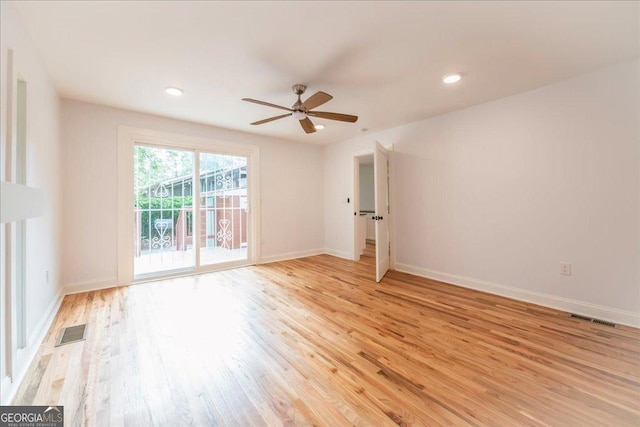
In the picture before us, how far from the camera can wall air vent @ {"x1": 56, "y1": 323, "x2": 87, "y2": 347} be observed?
210cm

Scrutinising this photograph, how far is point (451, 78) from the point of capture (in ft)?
8.67

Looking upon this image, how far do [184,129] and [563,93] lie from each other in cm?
478

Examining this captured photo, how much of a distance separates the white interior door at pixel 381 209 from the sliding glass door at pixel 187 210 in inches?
91.7

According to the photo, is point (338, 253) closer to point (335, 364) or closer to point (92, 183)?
point (335, 364)

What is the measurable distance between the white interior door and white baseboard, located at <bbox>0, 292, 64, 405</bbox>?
332 cm

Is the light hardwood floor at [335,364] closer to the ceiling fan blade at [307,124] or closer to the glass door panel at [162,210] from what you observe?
the glass door panel at [162,210]

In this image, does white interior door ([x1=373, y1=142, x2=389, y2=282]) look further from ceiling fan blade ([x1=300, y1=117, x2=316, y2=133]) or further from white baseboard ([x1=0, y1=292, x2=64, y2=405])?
white baseboard ([x1=0, y1=292, x2=64, y2=405])

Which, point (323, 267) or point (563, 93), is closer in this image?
point (563, 93)

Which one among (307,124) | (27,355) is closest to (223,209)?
(307,124)

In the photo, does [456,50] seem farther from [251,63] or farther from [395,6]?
[251,63]

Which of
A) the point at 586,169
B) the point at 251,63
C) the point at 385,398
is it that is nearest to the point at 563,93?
the point at 586,169

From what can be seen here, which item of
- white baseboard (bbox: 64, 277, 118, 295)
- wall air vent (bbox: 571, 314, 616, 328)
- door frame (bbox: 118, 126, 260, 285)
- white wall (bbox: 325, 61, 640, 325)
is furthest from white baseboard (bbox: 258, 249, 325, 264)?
wall air vent (bbox: 571, 314, 616, 328)

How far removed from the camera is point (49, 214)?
8.48ft

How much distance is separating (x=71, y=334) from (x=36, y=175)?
1.36 m
